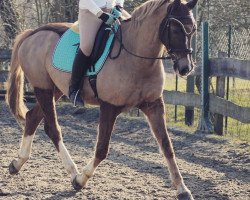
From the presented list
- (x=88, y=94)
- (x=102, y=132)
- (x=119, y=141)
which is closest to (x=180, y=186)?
(x=102, y=132)

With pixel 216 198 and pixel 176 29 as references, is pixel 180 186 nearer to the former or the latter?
pixel 216 198

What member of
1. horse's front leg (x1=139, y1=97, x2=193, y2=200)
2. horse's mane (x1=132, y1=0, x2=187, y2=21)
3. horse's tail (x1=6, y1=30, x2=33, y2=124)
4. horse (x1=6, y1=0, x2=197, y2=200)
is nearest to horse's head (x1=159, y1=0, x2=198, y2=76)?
horse (x1=6, y1=0, x2=197, y2=200)

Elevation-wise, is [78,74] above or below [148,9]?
below

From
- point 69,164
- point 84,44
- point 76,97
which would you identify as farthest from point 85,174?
point 84,44

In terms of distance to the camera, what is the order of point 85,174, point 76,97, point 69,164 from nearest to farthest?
point 85,174, point 76,97, point 69,164

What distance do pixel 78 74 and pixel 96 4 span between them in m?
0.79

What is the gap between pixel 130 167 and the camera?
22.1 ft

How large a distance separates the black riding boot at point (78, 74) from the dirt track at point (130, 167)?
0.99 m

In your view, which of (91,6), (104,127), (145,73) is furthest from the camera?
(91,6)

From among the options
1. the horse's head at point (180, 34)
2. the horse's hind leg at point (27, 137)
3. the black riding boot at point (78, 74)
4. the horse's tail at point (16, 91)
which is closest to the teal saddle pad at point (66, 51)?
the black riding boot at point (78, 74)

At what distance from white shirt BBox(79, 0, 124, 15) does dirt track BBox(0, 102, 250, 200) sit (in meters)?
1.87

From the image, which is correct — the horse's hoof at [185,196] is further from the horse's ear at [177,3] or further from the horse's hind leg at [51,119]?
the horse's ear at [177,3]

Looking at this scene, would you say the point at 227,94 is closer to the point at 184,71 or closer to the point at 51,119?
the point at 51,119

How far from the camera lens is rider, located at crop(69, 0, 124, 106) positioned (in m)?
5.31
